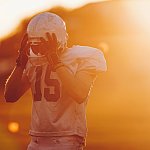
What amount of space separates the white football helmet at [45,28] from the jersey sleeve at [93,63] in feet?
0.58

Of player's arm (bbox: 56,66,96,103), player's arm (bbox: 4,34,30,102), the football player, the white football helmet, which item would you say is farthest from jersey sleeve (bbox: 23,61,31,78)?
player's arm (bbox: 56,66,96,103)

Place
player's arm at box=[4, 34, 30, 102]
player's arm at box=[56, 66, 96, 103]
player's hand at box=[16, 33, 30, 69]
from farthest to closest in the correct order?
1. player's arm at box=[4, 34, 30, 102]
2. player's hand at box=[16, 33, 30, 69]
3. player's arm at box=[56, 66, 96, 103]

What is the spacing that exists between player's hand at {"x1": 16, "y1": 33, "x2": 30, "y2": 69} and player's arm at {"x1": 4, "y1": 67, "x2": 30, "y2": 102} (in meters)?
0.04

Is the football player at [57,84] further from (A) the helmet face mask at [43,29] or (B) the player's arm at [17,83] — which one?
(B) the player's arm at [17,83]

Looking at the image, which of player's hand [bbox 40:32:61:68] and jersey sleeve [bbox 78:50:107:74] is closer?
player's hand [bbox 40:32:61:68]

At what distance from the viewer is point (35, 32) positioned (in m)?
4.84

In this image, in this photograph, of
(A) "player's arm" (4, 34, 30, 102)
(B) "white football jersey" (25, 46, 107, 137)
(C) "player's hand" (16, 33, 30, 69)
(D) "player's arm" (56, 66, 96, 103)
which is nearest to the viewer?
(D) "player's arm" (56, 66, 96, 103)

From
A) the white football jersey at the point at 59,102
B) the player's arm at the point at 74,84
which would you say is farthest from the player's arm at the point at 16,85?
the player's arm at the point at 74,84

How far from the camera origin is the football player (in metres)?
4.76

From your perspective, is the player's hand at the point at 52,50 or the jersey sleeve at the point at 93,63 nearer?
the player's hand at the point at 52,50

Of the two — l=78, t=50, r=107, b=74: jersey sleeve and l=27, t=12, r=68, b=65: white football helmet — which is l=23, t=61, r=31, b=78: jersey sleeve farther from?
l=78, t=50, r=107, b=74: jersey sleeve

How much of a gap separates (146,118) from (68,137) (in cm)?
3113

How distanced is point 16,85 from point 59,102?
43cm

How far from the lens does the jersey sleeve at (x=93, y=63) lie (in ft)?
15.9
